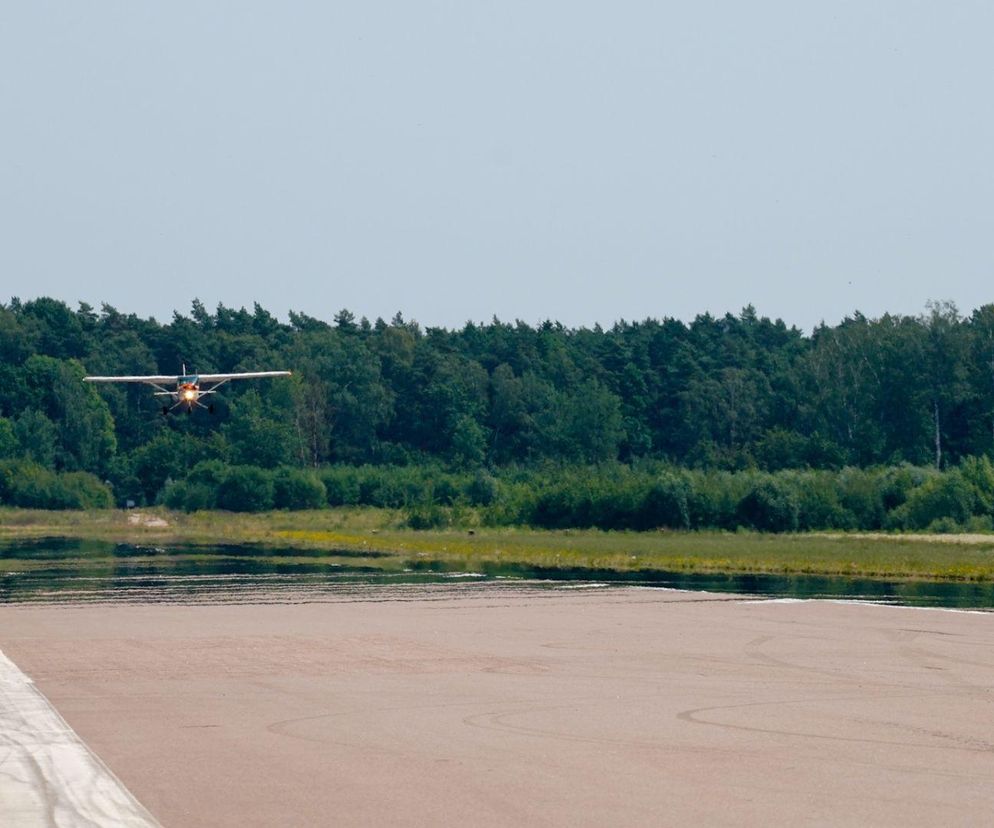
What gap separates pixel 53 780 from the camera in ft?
39.5

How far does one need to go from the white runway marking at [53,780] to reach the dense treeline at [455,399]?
8856 cm

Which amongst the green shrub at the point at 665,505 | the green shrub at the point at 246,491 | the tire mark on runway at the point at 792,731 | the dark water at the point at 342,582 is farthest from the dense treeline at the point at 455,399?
the tire mark on runway at the point at 792,731

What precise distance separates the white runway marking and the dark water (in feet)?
58.9

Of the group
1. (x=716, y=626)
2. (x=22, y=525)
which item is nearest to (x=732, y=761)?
(x=716, y=626)

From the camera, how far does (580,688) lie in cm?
1770

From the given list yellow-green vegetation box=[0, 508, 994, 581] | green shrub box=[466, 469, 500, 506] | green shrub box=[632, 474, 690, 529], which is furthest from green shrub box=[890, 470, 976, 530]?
green shrub box=[466, 469, 500, 506]

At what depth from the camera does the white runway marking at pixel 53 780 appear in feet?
35.0

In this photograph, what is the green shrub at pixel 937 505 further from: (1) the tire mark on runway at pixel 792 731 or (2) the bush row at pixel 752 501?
(1) the tire mark on runway at pixel 792 731

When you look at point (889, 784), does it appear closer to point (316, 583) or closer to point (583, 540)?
point (316, 583)

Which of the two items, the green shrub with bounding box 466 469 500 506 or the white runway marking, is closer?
the white runway marking

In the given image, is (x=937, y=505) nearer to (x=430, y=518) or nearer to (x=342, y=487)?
(x=430, y=518)

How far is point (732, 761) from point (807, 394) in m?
104

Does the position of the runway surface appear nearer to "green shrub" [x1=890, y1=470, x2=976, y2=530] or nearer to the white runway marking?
the white runway marking

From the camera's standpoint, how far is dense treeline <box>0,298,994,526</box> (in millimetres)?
107500
